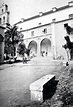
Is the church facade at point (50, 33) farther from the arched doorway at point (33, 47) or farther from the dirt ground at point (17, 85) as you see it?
the dirt ground at point (17, 85)

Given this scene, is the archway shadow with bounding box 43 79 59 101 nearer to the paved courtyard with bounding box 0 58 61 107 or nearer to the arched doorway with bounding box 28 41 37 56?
the paved courtyard with bounding box 0 58 61 107

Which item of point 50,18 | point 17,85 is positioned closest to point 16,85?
point 17,85

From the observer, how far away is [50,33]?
581 inches

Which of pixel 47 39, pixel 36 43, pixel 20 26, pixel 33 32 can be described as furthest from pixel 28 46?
pixel 20 26

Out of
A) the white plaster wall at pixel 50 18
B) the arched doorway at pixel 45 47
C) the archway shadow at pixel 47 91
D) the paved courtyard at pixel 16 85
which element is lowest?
the paved courtyard at pixel 16 85

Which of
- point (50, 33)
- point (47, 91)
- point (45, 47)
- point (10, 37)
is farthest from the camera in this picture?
point (45, 47)

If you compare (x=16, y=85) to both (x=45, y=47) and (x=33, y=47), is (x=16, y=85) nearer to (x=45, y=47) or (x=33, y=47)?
(x=45, y=47)

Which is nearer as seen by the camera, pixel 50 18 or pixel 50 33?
pixel 50 33

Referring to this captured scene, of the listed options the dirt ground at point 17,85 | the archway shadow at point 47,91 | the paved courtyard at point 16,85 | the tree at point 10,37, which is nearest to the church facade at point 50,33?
the tree at point 10,37

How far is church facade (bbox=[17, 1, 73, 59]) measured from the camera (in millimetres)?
12728

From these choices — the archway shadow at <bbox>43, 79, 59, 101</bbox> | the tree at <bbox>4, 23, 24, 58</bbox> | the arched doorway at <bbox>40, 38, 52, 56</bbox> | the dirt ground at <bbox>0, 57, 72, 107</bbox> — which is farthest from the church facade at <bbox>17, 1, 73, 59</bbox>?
the archway shadow at <bbox>43, 79, 59, 101</bbox>

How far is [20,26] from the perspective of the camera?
21094 mm

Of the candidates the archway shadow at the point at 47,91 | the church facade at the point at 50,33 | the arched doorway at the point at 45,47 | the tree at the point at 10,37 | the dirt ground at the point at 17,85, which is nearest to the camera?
the archway shadow at the point at 47,91

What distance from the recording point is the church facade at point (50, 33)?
12.7 meters
